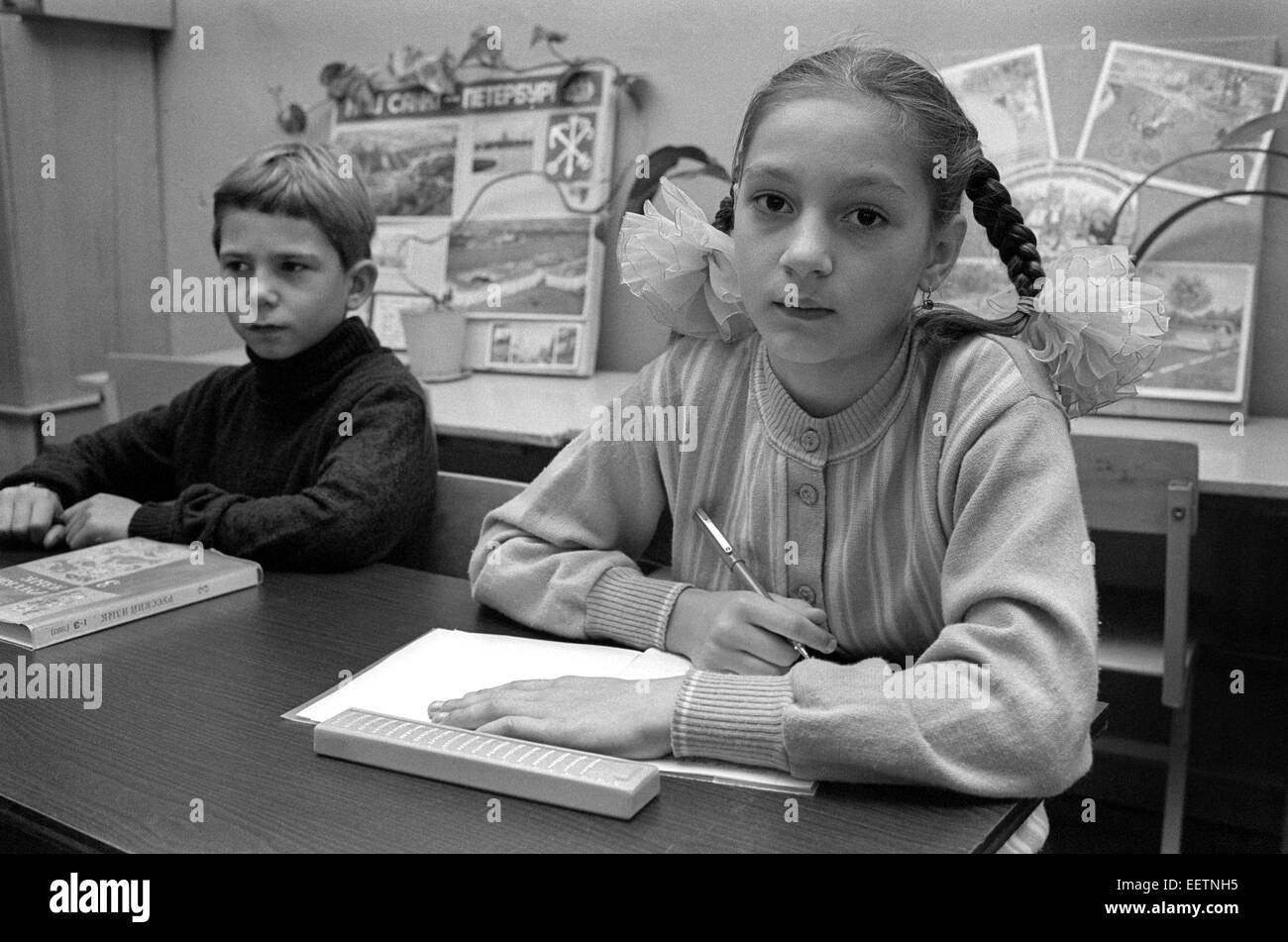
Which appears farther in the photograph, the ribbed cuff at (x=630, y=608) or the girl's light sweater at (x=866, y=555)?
the ribbed cuff at (x=630, y=608)

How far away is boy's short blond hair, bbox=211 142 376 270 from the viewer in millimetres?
1578

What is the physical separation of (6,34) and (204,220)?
625 millimetres

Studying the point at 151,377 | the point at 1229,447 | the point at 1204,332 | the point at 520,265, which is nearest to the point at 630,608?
the point at 1229,447

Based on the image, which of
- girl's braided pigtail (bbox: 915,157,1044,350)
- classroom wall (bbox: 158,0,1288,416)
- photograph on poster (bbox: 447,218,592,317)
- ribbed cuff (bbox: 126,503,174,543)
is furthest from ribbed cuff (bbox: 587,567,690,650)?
photograph on poster (bbox: 447,218,592,317)

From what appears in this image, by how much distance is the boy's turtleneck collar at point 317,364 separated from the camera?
1.61 metres

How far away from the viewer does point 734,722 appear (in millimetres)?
812

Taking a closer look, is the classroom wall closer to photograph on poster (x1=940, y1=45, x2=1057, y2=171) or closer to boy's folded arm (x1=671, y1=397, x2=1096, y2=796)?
photograph on poster (x1=940, y1=45, x2=1057, y2=171)

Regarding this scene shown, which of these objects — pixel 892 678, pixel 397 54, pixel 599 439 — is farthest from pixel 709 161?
pixel 892 678

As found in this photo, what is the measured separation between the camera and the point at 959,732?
0.76 m

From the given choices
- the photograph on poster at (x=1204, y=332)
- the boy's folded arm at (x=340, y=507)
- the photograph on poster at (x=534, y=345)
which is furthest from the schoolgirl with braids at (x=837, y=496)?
the photograph on poster at (x=534, y=345)

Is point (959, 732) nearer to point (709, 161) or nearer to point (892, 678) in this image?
point (892, 678)

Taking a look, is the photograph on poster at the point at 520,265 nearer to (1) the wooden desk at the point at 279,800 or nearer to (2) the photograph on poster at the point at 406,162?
(2) the photograph on poster at the point at 406,162

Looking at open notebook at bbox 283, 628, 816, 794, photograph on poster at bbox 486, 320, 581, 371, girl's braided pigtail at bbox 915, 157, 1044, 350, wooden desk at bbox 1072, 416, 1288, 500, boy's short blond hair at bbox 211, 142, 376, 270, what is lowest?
open notebook at bbox 283, 628, 816, 794

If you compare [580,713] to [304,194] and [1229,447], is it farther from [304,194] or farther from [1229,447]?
[1229,447]
